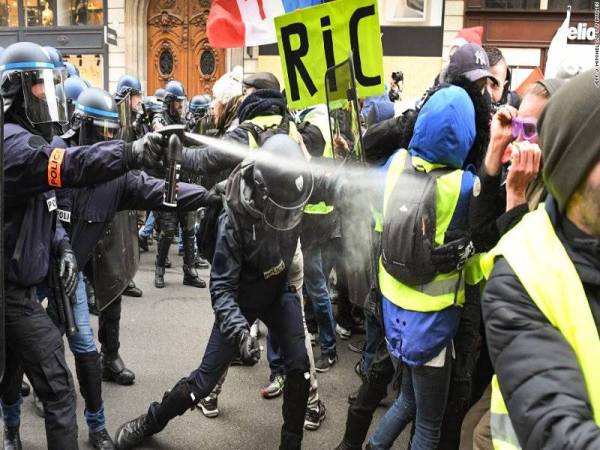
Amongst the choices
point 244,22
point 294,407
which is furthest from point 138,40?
point 294,407

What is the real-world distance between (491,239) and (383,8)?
528 inches

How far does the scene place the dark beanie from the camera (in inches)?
46.7

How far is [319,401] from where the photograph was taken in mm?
3922

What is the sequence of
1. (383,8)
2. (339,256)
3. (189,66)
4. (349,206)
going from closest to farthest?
(349,206) → (339,256) → (383,8) → (189,66)

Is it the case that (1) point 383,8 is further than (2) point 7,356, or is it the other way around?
(1) point 383,8

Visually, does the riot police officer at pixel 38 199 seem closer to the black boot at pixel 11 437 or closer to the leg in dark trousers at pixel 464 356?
the black boot at pixel 11 437

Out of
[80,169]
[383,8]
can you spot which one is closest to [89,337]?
[80,169]

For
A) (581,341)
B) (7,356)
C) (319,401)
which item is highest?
(581,341)

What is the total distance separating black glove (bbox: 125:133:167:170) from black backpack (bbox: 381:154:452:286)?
1.03 m

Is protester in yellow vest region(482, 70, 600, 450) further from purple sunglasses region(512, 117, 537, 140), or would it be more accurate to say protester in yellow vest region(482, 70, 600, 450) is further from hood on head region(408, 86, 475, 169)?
hood on head region(408, 86, 475, 169)

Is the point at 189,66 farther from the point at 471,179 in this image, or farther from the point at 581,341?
the point at 581,341

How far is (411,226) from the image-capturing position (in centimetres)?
262

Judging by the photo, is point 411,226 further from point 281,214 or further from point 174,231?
point 174,231

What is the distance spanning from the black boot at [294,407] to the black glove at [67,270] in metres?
1.21
